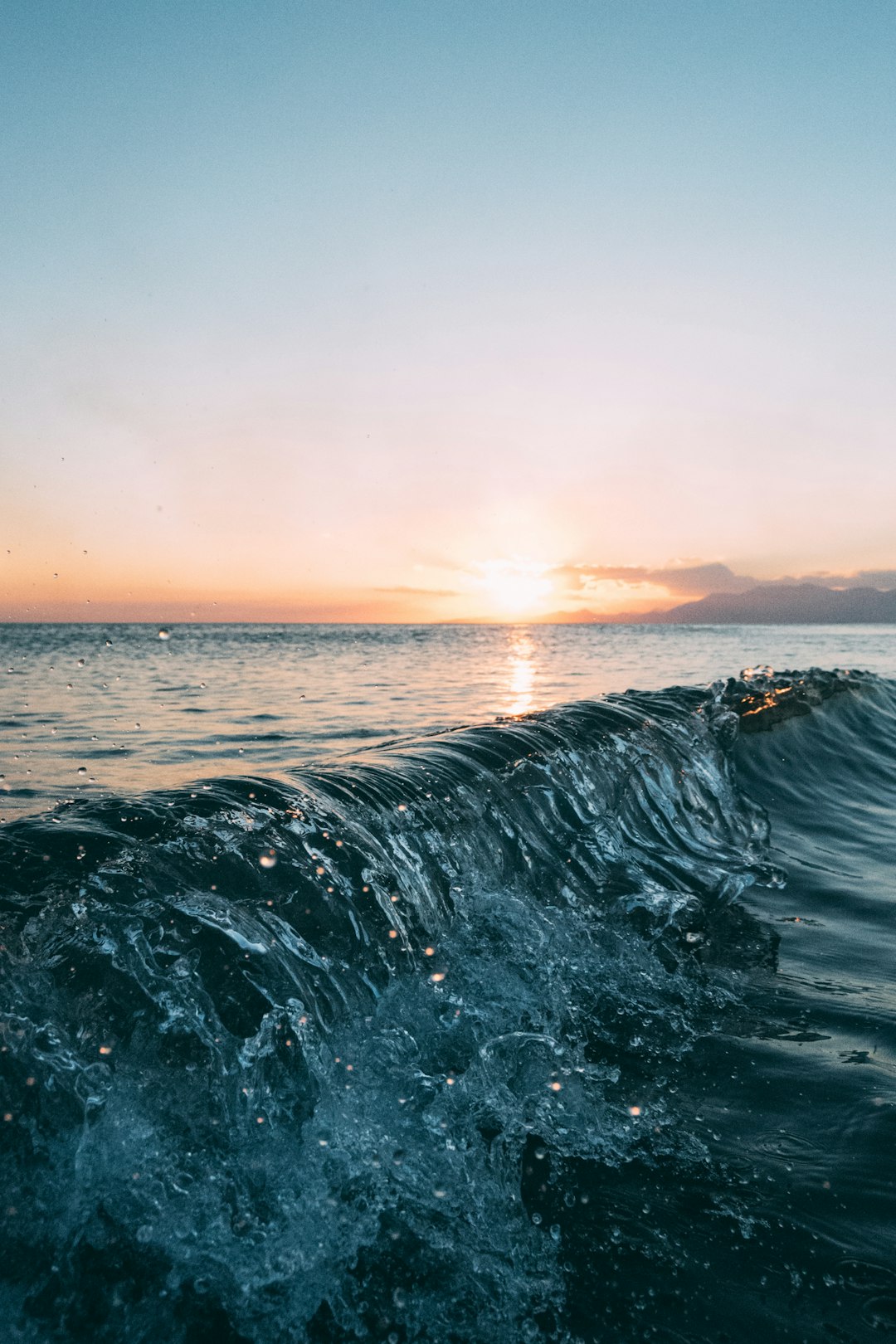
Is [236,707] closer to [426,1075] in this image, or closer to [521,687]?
[521,687]

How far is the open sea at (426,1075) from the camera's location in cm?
257

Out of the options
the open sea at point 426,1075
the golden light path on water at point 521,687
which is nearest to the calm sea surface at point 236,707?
the golden light path on water at point 521,687

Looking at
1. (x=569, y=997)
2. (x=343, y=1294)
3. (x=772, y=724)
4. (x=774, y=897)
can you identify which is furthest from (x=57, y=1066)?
(x=772, y=724)

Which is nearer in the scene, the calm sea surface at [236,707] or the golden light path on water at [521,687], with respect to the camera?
the calm sea surface at [236,707]

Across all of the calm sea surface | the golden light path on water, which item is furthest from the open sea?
the golden light path on water

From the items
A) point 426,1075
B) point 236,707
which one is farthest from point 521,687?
point 426,1075

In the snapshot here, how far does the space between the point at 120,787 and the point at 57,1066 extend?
5.74 meters

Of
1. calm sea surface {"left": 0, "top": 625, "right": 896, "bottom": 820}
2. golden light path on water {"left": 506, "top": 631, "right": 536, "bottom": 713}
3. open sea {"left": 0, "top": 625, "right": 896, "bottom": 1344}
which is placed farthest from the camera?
golden light path on water {"left": 506, "top": 631, "right": 536, "bottom": 713}

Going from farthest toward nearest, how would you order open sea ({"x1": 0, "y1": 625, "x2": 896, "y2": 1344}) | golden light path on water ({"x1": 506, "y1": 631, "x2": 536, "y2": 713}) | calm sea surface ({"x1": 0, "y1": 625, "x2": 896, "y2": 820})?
golden light path on water ({"x1": 506, "y1": 631, "x2": 536, "y2": 713})
calm sea surface ({"x1": 0, "y1": 625, "x2": 896, "y2": 820})
open sea ({"x1": 0, "y1": 625, "x2": 896, "y2": 1344})

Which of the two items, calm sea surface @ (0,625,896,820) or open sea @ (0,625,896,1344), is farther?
calm sea surface @ (0,625,896,820)

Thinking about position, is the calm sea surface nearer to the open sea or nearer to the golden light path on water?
the golden light path on water

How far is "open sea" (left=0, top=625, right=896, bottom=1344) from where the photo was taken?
2.57 metres

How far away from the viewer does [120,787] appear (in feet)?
27.7

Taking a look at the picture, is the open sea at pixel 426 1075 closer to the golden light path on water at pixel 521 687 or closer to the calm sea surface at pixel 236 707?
the calm sea surface at pixel 236 707
